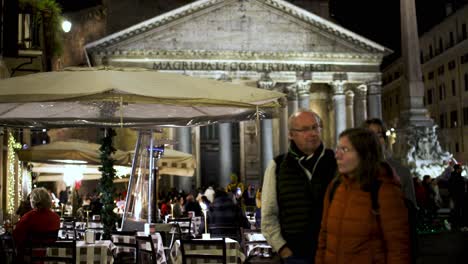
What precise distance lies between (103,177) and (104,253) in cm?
191

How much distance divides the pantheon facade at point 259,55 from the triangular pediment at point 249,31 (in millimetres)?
56

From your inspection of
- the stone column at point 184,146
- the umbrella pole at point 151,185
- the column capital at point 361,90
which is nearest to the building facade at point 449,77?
the column capital at point 361,90

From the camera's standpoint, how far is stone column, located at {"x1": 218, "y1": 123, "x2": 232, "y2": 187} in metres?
39.4

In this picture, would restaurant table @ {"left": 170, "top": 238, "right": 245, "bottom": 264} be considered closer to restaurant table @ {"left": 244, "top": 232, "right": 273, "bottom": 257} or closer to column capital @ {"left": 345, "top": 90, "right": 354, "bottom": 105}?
restaurant table @ {"left": 244, "top": 232, "right": 273, "bottom": 257}

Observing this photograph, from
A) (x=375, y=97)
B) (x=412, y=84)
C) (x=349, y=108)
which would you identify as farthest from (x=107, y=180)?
(x=349, y=108)

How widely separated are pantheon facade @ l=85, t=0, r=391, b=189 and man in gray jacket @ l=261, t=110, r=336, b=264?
33.6 metres

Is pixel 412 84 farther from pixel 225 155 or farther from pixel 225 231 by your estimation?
pixel 225 155

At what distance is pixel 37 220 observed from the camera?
23.9 ft

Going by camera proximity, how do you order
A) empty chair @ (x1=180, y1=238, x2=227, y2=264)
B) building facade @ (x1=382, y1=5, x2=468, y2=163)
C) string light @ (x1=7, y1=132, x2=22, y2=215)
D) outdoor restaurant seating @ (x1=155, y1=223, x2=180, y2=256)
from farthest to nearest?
1. building facade @ (x1=382, y1=5, x2=468, y2=163)
2. string light @ (x1=7, y1=132, x2=22, y2=215)
3. outdoor restaurant seating @ (x1=155, y1=223, x2=180, y2=256)
4. empty chair @ (x1=180, y1=238, x2=227, y2=264)

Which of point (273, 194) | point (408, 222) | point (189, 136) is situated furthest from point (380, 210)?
point (189, 136)

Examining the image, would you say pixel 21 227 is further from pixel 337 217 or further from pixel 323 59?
pixel 323 59

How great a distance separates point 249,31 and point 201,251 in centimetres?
3357

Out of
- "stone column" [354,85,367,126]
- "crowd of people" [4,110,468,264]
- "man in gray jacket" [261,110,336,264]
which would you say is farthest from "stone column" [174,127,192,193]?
"man in gray jacket" [261,110,336,264]

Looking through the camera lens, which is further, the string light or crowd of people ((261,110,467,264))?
the string light
